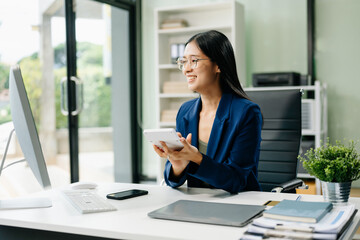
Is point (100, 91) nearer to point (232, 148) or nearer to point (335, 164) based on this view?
point (232, 148)

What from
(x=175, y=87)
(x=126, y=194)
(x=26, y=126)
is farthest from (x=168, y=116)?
(x=26, y=126)

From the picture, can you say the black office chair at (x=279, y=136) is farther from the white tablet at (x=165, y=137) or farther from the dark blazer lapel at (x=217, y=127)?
the white tablet at (x=165, y=137)

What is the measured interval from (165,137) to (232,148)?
0.42 metres

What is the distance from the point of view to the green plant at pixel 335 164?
1.37 meters

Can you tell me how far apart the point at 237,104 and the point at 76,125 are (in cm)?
238

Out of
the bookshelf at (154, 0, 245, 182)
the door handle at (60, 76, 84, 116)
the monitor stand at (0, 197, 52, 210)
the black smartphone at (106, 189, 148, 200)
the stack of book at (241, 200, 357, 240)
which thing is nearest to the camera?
the stack of book at (241, 200, 357, 240)

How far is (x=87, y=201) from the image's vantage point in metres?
1.50

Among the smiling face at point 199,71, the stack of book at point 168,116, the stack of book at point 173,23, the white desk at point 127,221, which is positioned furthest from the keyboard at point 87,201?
the stack of book at point 173,23

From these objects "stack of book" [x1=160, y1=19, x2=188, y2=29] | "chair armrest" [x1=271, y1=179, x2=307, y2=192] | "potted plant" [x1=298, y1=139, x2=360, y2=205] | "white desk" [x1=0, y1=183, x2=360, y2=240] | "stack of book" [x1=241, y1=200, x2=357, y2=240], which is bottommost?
"chair armrest" [x1=271, y1=179, x2=307, y2=192]

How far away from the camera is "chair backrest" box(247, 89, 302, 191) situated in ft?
7.26

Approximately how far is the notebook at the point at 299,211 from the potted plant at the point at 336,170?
0.11 meters

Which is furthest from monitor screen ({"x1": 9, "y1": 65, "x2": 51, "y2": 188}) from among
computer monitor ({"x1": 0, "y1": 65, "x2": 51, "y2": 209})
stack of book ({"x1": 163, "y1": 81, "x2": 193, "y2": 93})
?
stack of book ({"x1": 163, "y1": 81, "x2": 193, "y2": 93})

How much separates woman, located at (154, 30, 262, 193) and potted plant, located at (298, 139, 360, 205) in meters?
0.33

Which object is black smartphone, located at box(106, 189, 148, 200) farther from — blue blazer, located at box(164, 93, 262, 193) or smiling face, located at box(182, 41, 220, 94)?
smiling face, located at box(182, 41, 220, 94)
